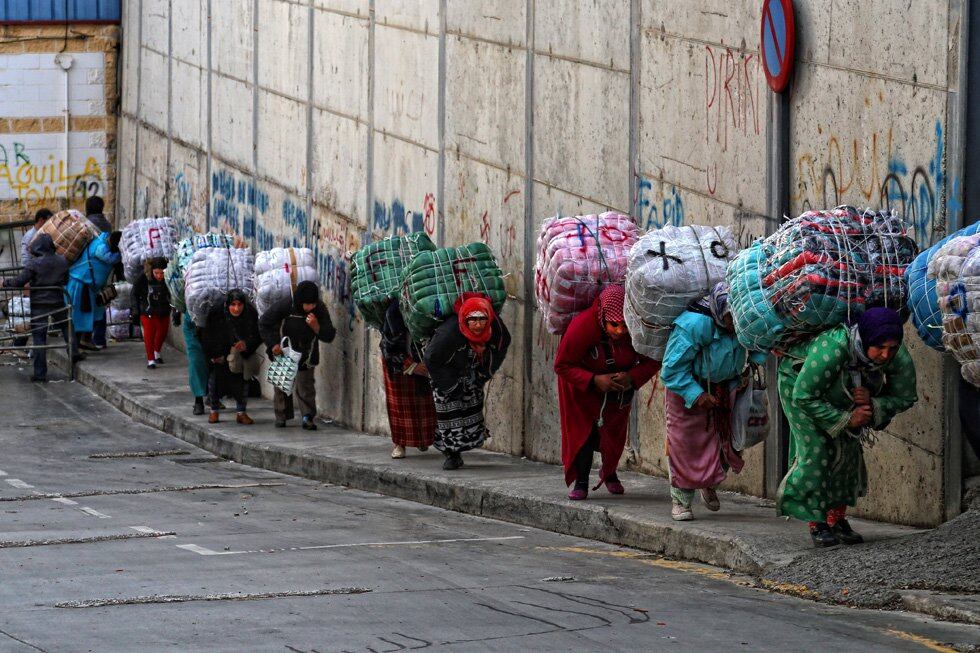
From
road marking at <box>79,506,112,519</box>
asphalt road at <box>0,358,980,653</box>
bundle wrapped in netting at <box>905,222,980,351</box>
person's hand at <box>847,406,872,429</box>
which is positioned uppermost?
bundle wrapped in netting at <box>905,222,980,351</box>

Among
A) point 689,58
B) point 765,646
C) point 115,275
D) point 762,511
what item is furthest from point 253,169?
point 765,646

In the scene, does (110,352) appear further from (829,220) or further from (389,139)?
(829,220)

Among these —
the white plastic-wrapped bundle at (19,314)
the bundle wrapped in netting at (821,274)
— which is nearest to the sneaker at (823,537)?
the bundle wrapped in netting at (821,274)

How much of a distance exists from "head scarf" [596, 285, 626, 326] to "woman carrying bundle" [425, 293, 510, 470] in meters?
1.68

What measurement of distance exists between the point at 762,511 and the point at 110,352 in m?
12.9

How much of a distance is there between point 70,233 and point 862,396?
547 inches

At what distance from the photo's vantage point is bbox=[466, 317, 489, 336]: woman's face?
12000mm

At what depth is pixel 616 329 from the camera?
10.4 meters

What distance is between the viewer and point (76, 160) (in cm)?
2603

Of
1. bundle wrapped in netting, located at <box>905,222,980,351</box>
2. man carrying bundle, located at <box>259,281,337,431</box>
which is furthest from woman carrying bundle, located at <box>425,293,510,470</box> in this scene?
bundle wrapped in netting, located at <box>905,222,980,351</box>

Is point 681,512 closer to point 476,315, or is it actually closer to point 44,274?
point 476,315

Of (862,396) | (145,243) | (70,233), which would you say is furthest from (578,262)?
(70,233)

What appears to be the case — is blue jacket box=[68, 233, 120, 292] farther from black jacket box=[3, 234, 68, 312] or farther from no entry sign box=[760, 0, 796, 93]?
no entry sign box=[760, 0, 796, 93]

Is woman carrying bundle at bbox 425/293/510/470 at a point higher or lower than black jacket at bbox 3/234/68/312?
lower
